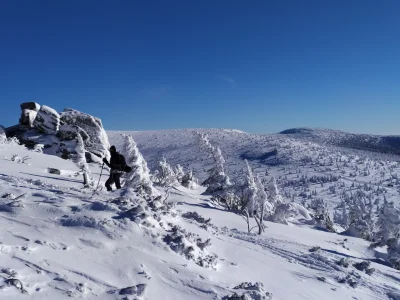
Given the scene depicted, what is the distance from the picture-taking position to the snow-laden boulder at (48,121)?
34781 millimetres

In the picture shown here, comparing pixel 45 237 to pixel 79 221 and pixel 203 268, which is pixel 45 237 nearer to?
pixel 79 221

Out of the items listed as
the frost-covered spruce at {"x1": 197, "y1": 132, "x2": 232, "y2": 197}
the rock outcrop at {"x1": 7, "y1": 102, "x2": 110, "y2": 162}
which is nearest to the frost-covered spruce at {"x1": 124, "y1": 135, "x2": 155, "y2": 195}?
the rock outcrop at {"x1": 7, "y1": 102, "x2": 110, "y2": 162}

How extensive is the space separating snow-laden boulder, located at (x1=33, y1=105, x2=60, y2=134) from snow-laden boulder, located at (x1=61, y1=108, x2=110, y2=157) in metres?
0.91

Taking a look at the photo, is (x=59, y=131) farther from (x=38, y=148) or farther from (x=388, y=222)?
(x=388, y=222)

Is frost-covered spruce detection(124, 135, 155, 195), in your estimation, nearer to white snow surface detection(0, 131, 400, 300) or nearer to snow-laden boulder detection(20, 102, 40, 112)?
snow-laden boulder detection(20, 102, 40, 112)

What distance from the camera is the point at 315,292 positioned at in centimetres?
819

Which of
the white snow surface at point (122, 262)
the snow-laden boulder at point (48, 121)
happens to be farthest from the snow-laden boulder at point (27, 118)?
the white snow surface at point (122, 262)

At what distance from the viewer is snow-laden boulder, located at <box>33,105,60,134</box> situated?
114 feet

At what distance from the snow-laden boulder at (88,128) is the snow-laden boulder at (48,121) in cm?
91

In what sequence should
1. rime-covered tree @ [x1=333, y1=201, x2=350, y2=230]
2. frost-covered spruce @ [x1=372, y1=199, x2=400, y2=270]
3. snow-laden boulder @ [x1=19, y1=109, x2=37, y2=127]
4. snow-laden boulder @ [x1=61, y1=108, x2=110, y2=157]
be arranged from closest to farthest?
frost-covered spruce @ [x1=372, y1=199, x2=400, y2=270], snow-laden boulder @ [x1=61, y1=108, x2=110, y2=157], snow-laden boulder @ [x1=19, y1=109, x2=37, y2=127], rime-covered tree @ [x1=333, y1=201, x2=350, y2=230]

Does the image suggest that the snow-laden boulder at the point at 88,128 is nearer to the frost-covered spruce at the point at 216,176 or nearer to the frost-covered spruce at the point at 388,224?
the frost-covered spruce at the point at 216,176

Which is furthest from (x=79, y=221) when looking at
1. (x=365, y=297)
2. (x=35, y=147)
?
(x=35, y=147)

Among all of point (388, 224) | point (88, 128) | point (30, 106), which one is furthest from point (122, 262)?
point (30, 106)

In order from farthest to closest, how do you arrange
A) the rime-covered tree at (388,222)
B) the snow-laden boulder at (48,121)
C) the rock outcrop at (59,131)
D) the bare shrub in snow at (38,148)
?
the snow-laden boulder at (48,121)
the rock outcrop at (59,131)
the bare shrub in snow at (38,148)
the rime-covered tree at (388,222)
